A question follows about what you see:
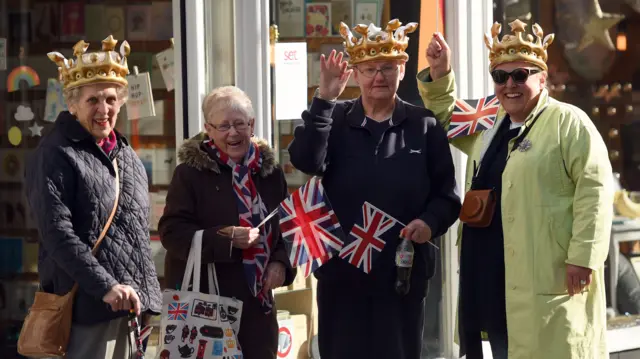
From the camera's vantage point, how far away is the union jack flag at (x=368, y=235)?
14.1ft

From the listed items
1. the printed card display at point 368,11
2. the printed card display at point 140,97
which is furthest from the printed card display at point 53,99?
the printed card display at point 368,11

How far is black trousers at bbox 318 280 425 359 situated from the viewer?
14.2 ft

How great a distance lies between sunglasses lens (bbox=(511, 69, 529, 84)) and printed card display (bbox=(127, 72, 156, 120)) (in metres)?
→ 2.58

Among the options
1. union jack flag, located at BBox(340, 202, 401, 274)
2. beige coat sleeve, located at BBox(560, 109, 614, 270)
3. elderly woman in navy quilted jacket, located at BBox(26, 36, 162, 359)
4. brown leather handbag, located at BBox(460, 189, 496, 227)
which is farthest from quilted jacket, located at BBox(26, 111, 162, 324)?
beige coat sleeve, located at BBox(560, 109, 614, 270)

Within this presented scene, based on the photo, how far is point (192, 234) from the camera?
13.8 ft

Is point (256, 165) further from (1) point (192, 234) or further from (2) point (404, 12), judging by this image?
(2) point (404, 12)

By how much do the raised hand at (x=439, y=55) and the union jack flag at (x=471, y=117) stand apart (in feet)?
0.53

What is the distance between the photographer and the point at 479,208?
434 centimetres

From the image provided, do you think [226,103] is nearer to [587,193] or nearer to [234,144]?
[234,144]

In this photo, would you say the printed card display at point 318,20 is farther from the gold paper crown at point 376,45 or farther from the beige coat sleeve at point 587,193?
the beige coat sleeve at point 587,193

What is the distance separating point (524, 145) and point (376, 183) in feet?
2.06

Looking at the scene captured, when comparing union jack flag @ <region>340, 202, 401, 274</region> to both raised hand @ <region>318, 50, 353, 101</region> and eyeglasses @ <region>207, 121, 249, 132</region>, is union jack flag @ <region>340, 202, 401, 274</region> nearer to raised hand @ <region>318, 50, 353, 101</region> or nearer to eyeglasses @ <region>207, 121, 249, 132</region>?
raised hand @ <region>318, 50, 353, 101</region>

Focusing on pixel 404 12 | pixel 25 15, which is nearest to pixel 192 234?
pixel 404 12

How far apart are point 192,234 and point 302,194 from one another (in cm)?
49
